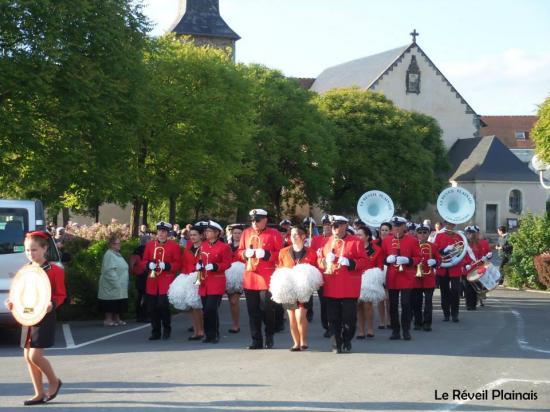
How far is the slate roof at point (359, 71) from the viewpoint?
90312 millimetres

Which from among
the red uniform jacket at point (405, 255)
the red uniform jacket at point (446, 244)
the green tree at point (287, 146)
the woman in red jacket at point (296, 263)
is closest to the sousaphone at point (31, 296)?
the woman in red jacket at point (296, 263)

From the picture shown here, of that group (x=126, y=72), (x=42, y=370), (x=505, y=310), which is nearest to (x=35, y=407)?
(x=42, y=370)

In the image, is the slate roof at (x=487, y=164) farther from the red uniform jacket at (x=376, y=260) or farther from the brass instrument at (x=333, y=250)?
the brass instrument at (x=333, y=250)

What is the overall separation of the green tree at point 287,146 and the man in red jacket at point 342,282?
146ft

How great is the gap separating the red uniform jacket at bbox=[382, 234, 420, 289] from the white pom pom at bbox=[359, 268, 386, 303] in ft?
0.79

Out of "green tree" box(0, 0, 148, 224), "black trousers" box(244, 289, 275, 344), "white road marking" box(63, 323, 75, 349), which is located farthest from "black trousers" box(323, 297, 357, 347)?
"green tree" box(0, 0, 148, 224)

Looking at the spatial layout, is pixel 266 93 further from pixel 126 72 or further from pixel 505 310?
pixel 505 310

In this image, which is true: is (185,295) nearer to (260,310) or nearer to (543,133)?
(260,310)

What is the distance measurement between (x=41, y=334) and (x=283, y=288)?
15.0 feet

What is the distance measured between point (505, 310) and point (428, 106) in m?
71.8

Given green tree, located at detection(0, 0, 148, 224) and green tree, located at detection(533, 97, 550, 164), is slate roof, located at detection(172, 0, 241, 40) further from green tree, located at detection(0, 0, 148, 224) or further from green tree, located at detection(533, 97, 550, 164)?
green tree, located at detection(0, 0, 148, 224)

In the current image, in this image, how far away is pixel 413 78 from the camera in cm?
8981

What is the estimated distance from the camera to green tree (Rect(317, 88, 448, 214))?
226 ft

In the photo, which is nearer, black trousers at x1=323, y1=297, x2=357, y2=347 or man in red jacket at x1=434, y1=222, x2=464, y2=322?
black trousers at x1=323, y1=297, x2=357, y2=347
